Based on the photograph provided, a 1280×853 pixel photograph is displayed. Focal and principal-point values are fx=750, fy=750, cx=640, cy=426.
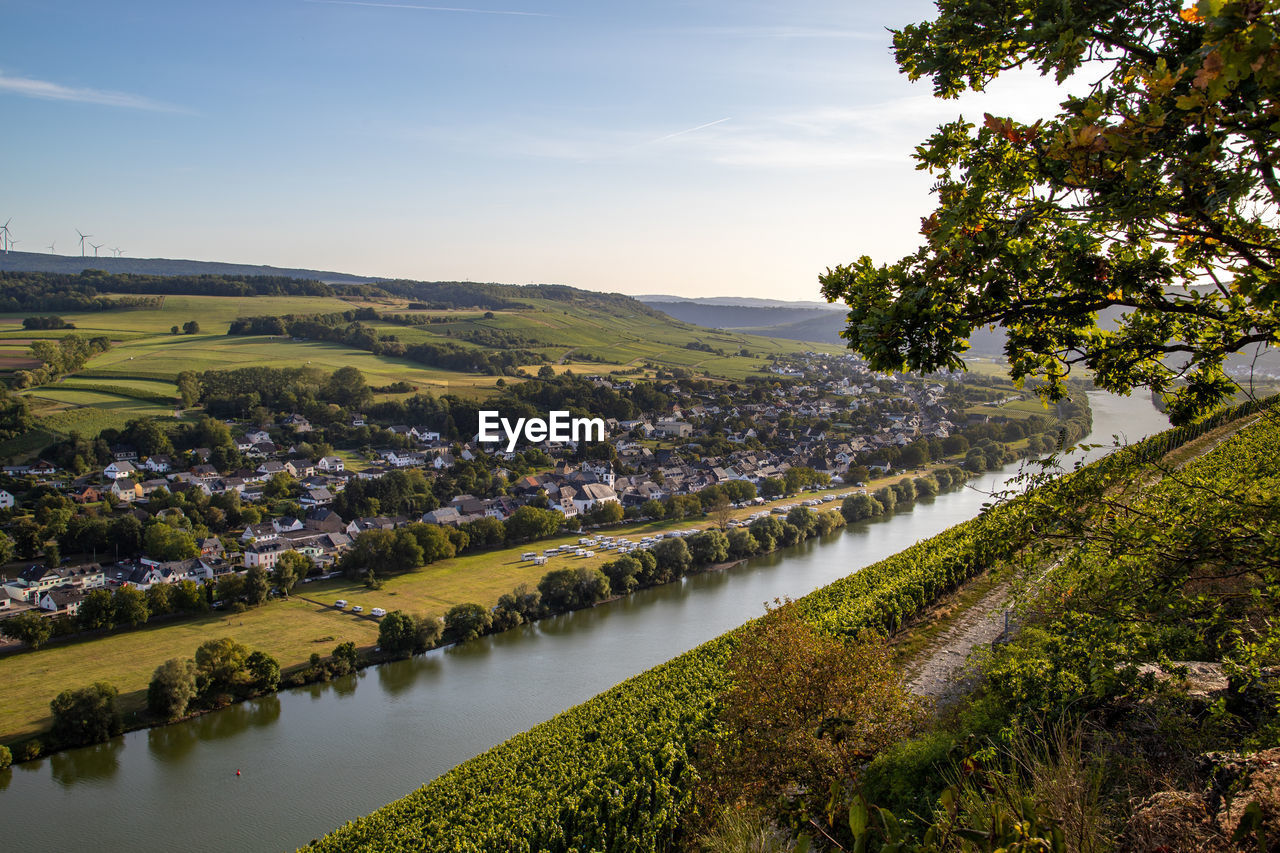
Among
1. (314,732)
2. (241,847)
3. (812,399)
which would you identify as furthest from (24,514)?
(812,399)

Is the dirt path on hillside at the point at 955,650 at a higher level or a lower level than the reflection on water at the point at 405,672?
higher

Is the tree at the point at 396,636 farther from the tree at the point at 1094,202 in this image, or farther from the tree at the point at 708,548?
the tree at the point at 1094,202

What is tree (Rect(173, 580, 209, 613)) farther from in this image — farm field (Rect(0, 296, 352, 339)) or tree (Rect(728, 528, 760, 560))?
farm field (Rect(0, 296, 352, 339))

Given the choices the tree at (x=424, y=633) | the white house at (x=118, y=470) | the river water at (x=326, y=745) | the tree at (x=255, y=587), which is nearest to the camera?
the river water at (x=326, y=745)

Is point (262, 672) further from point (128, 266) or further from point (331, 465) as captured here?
point (128, 266)

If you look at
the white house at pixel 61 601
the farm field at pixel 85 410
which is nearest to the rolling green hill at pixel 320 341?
the farm field at pixel 85 410

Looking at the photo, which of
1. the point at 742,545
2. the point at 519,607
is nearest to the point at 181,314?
the point at 519,607

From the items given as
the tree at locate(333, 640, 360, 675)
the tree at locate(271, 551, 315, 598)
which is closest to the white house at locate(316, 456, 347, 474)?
the tree at locate(271, 551, 315, 598)
